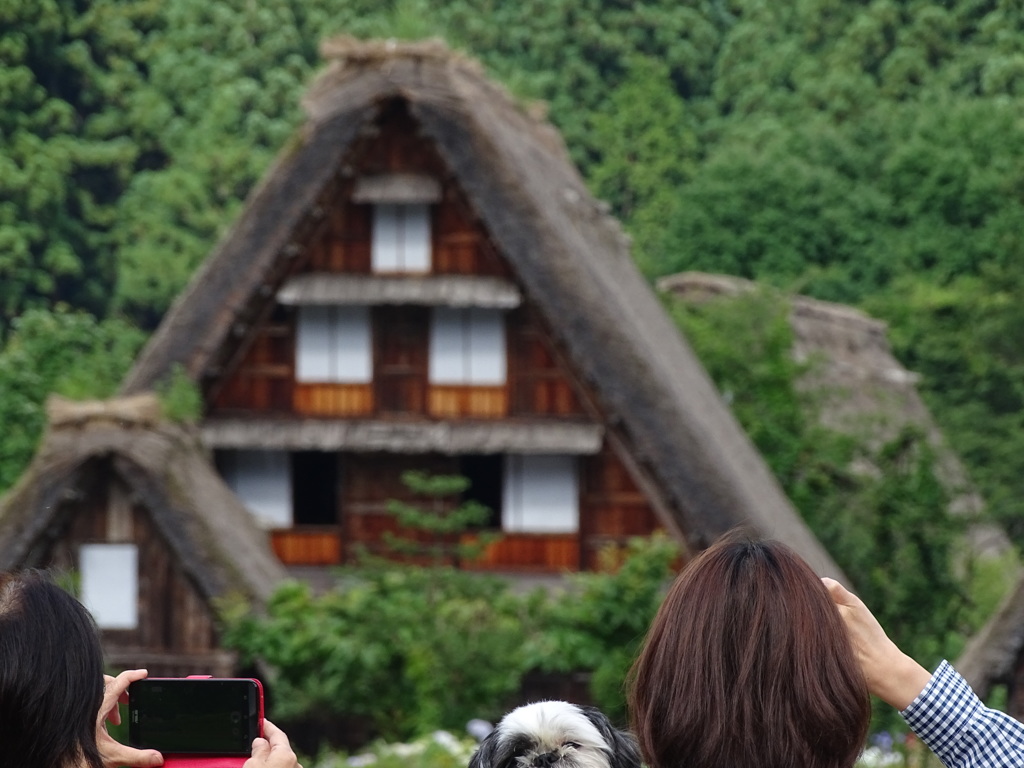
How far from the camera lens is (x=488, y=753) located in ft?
10.1

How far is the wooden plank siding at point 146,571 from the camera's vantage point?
1445cm

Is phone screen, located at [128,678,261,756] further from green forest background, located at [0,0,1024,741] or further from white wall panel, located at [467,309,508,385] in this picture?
green forest background, located at [0,0,1024,741]

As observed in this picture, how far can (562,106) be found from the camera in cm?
3678

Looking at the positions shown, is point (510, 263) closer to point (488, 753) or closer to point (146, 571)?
point (146, 571)

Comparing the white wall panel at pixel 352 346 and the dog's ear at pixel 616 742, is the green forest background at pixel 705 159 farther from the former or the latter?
the dog's ear at pixel 616 742

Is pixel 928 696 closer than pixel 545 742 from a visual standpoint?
Yes

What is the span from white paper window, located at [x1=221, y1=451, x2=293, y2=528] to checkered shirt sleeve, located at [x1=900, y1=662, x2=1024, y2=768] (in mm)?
14210

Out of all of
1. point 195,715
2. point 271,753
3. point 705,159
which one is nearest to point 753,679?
point 271,753

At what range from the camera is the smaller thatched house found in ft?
46.7

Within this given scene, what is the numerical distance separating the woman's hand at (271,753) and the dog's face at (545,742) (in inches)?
13.3

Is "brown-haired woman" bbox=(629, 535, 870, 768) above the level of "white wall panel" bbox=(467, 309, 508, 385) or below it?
below

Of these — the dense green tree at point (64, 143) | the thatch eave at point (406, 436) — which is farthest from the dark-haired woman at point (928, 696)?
the dense green tree at point (64, 143)

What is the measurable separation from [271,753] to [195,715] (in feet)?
0.55

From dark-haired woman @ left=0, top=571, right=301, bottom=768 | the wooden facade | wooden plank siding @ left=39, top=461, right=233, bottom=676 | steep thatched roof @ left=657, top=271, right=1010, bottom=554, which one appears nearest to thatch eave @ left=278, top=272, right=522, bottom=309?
the wooden facade
